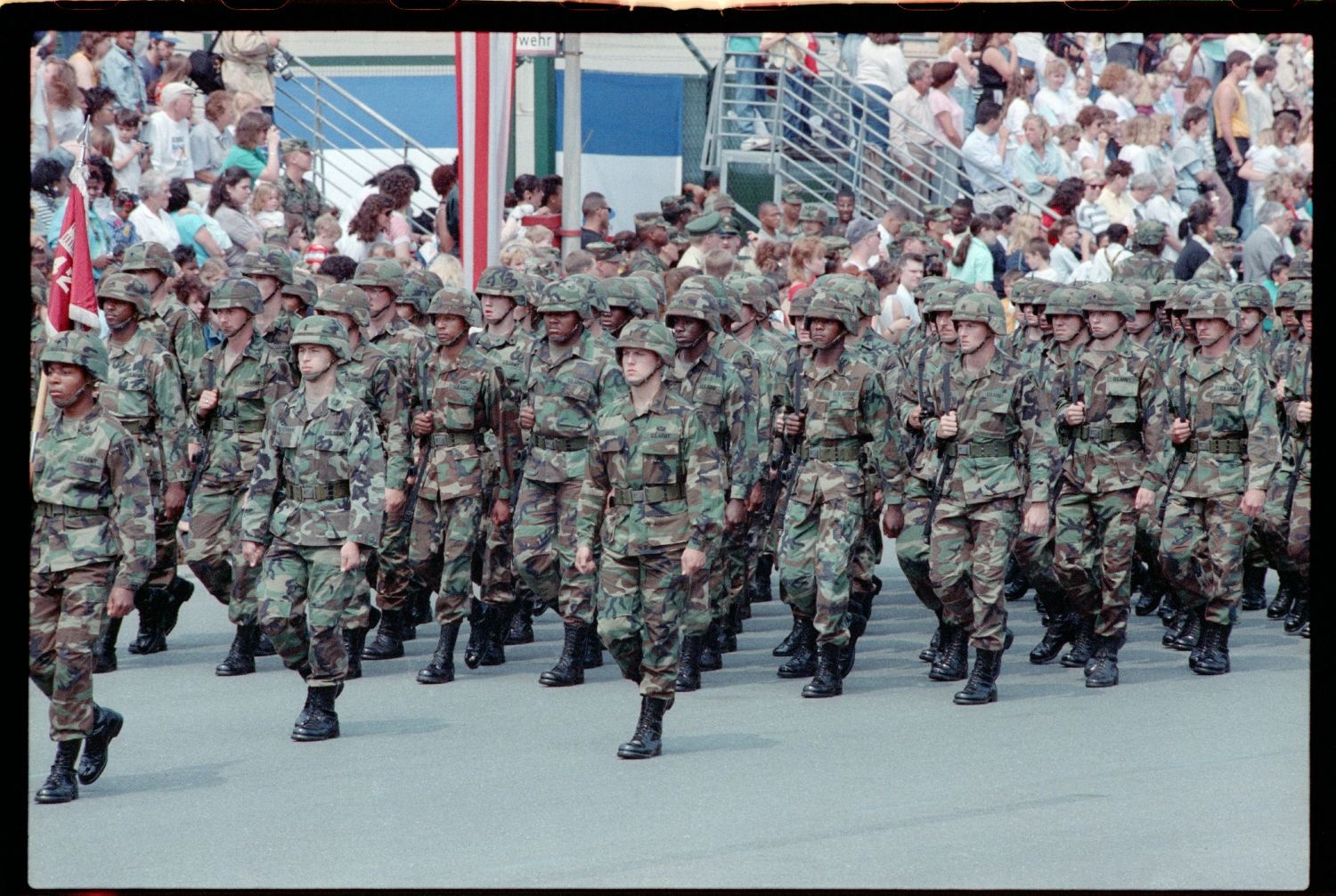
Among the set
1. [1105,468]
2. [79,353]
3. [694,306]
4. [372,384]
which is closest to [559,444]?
[694,306]

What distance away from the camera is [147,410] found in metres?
11.3

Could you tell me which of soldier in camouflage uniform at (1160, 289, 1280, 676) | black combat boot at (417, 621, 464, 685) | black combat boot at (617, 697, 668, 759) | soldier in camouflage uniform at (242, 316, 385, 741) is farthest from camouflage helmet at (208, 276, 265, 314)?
soldier in camouflage uniform at (1160, 289, 1280, 676)

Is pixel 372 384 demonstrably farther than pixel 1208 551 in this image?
Yes

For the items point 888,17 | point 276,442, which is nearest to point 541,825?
point 276,442

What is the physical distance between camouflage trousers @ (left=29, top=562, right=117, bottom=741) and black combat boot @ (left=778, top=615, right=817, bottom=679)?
4440 millimetres

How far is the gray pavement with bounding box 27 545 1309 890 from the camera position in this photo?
24.2 ft

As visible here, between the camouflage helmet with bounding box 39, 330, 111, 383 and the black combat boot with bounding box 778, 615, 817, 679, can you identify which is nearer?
the camouflage helmet with bounding box 39, 330, 111, 383

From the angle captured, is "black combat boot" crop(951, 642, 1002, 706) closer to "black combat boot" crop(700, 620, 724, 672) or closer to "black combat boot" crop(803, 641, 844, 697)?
"black combat boot" crop(803, 641, 844, 697)

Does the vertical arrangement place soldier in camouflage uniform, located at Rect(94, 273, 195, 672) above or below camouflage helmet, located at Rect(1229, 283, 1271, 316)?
below

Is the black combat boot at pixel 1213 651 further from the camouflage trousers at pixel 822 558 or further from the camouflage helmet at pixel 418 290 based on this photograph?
the camouflage helmet at pixel 418 290

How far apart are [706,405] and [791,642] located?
1820 millimetres

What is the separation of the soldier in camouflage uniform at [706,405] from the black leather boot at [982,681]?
1543 mm

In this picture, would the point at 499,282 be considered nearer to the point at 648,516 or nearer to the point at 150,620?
the point at 648,516

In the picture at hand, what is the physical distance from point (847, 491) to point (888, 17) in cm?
609
